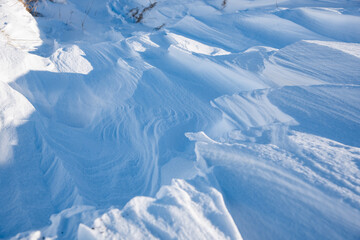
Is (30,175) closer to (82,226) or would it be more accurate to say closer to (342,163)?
(82,226)

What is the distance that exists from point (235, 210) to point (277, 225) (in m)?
0.14

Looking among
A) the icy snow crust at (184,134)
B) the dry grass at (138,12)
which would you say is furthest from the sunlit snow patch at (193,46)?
the dry grass at (138,12)

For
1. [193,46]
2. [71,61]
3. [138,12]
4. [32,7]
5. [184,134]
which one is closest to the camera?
[184,134]

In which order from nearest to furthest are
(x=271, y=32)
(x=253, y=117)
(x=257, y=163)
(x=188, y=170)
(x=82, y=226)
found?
(x=82, y=226) < (x=257, y=163) < (x=188, y=170) < (x=253, y=117) < (x=271, y=32)

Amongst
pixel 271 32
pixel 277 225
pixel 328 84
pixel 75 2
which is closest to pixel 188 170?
pixel 277 225

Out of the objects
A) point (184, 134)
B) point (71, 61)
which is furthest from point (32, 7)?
point (184, 134)

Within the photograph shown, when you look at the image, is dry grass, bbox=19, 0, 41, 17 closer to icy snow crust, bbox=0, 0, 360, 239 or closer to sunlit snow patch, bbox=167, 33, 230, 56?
icy snow crust, bbox=0, 0, 360, 239

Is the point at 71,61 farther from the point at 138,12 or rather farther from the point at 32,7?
the point at 138,12

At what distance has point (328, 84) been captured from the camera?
1.30m

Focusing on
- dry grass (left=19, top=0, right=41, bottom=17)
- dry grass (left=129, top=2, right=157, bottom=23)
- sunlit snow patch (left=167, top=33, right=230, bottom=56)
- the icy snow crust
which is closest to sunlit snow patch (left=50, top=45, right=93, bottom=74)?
the icy snow crust

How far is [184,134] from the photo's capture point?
4.29 ft

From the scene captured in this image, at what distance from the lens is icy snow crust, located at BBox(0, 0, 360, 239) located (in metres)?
0.75

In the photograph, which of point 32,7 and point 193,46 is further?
point 32,7

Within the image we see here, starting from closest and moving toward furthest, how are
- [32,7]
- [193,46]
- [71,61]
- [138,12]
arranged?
[71,61], [193,46], [32,7], [138,12]
